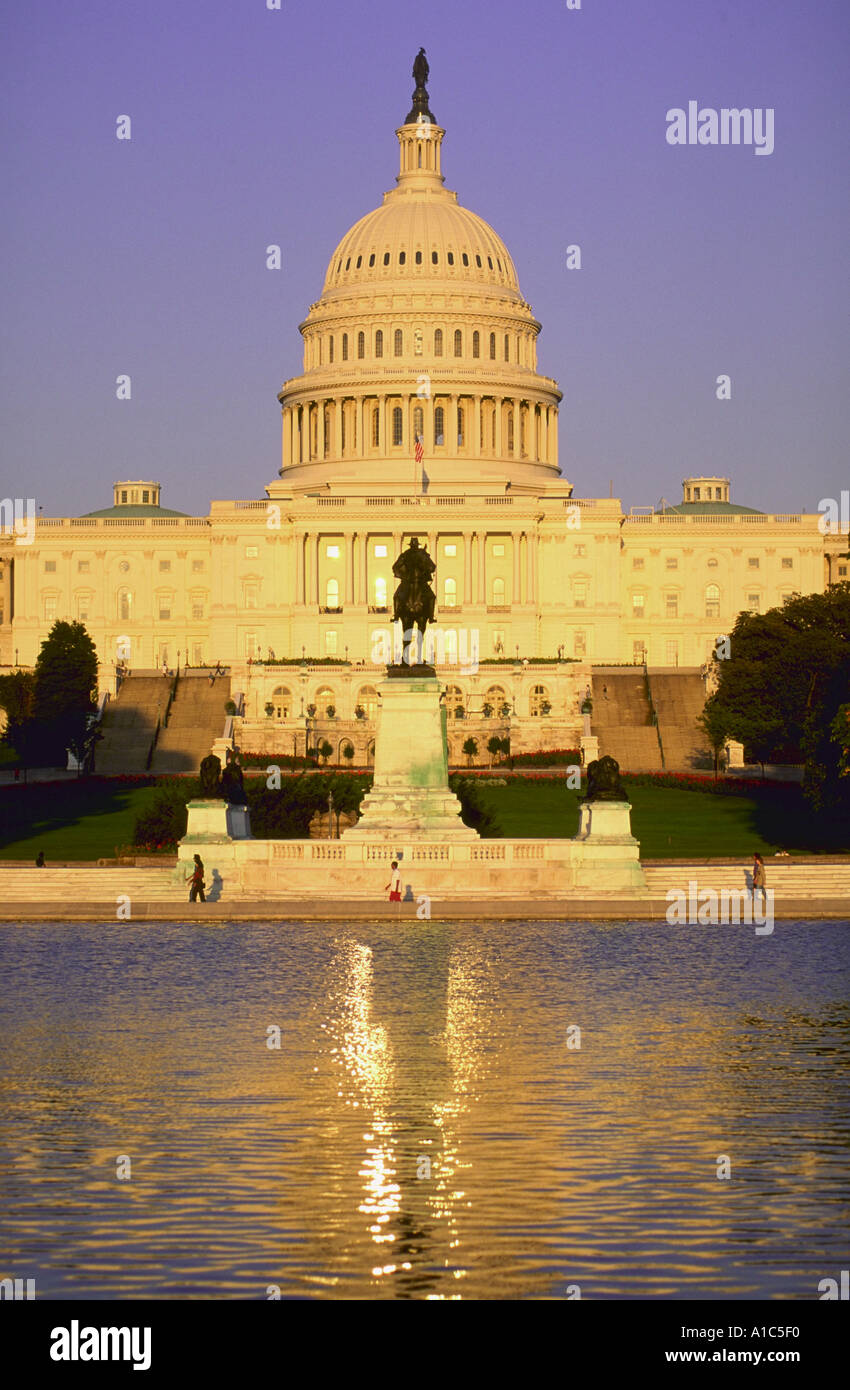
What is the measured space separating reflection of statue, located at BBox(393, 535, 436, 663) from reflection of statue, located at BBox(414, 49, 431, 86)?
12082cm

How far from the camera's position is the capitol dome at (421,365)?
6161 inches

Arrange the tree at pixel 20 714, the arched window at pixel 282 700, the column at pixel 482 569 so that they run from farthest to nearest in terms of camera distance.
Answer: the column at pixel 482 569
the arched window at pixel 282 700
the tree at pixel 20 714

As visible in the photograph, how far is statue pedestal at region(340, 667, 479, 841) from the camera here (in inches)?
2191

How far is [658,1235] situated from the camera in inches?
739

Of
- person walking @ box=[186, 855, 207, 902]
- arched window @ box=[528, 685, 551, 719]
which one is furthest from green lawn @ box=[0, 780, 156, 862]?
arched window @ box=[528, 685, 551, 719]

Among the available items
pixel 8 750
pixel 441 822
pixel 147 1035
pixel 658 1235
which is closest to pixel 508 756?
pixel 8 750

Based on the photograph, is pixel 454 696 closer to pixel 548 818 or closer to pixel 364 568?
pixel 364 568

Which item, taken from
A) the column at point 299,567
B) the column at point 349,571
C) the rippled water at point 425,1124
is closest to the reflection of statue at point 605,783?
the rippled water at point 425,1124

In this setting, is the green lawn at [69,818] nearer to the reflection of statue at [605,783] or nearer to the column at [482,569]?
the reflection of statue at [605,783]

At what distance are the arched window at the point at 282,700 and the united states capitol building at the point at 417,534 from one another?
1822cm

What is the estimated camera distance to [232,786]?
55656 mm

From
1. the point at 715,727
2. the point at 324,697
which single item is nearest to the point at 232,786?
the point at 715,727
